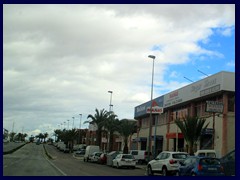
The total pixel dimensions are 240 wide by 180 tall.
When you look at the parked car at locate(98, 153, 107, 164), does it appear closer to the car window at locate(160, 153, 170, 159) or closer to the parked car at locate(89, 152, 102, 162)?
the parked car at locate(89, 152, 102, 162)

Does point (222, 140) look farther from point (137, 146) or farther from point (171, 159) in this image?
point (137, 146)

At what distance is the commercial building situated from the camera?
34.4m

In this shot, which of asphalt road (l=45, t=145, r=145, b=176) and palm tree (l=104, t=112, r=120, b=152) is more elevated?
palm tree (l=104, t=112, r=120, b=152)

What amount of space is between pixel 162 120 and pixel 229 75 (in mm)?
17764

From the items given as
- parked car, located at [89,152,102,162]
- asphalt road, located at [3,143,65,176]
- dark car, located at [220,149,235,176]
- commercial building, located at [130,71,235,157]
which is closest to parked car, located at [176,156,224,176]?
dark car, located at [220,149,235,176]

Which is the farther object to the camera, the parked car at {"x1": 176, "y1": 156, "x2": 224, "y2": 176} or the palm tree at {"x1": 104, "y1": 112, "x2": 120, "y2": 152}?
the palm tree at {"x1": 104, "y1": 112, "x2": 120, "y2": 152}

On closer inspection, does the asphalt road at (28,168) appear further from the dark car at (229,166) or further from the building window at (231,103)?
the building window at (231,103)

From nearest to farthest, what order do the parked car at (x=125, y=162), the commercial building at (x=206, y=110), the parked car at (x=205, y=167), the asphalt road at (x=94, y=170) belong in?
the parked car at (x=205, y=167) < the asphalt road at (x=94, y=170) < the commercial building at (x=206, y=110) < the parked car at (x=125, y=162)

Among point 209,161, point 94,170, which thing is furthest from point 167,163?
point 94,170

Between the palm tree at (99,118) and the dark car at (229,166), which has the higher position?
the palm tree at (99,118)

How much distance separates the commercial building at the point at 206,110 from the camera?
34438 millimetres

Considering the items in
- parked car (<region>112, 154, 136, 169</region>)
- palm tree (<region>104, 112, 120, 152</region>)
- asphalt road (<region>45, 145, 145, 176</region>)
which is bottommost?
asphalt road (<region>45, 145, 145, 176</region>)

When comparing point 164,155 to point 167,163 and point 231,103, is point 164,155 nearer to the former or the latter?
point 167,163

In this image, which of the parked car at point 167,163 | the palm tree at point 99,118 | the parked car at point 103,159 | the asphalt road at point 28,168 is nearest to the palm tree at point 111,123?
the palm tree at point 99,118
